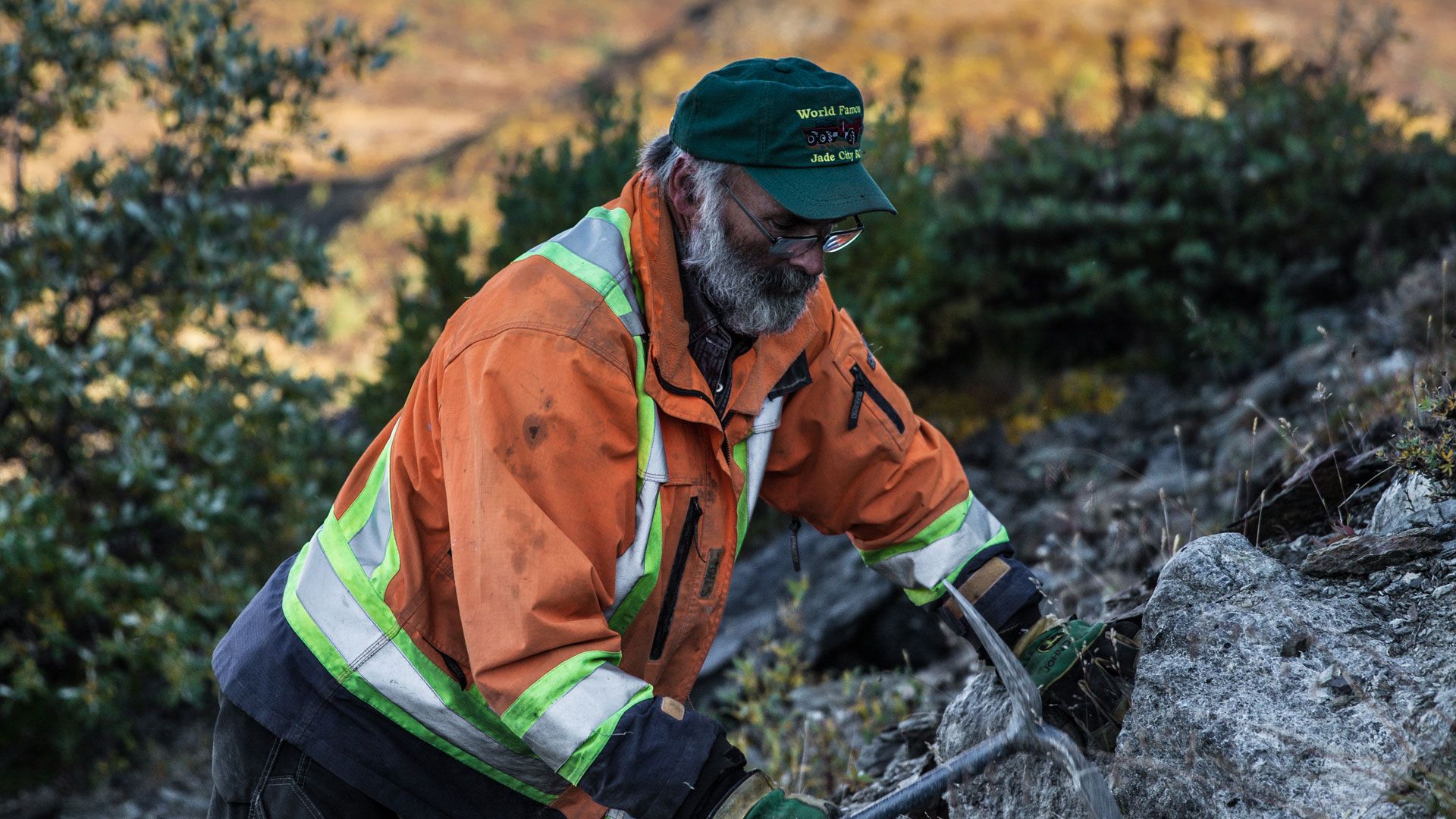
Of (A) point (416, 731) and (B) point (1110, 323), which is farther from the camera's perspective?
(B) point (1110, 323)

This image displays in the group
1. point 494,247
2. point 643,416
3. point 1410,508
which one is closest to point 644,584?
point 643,416

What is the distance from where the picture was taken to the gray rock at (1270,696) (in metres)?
2.22

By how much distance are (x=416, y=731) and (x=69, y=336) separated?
4303 mm

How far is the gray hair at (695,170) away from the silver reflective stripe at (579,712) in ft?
3.24

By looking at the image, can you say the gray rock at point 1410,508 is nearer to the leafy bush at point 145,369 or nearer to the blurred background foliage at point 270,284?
the blurred background foliage at point 270,284

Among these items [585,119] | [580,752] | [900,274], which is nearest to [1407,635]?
[580,752]

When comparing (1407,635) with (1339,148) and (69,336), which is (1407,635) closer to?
(1339,148)

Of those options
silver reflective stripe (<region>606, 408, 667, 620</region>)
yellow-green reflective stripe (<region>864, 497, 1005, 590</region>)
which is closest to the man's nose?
silver reflective stripe (<region>606, 408, 667, 620</region>)

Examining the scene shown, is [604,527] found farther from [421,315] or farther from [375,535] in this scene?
[421,315]

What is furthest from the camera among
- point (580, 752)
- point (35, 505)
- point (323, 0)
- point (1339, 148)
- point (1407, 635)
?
point (323, 0)

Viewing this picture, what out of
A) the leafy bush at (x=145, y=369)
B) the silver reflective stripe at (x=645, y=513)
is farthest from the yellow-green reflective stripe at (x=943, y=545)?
the leafy bush at (x=145, y=369)

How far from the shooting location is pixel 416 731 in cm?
249

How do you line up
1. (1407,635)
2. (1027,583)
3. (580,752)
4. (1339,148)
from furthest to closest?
(1339,148), (1027,583), (1407,635), (580,752)

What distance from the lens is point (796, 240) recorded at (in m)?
2.54
